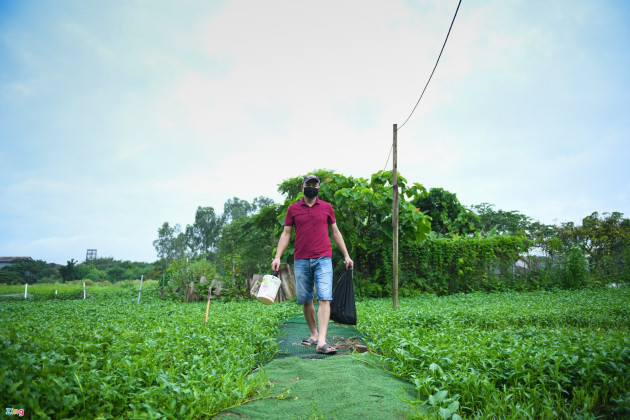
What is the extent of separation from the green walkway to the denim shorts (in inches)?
26.3

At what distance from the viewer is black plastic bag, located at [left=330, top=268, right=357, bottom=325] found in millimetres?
4738

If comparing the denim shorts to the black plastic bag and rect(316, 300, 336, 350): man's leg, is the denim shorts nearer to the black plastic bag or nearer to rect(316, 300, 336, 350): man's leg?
rect(316, 300, 336, 350): man's leg

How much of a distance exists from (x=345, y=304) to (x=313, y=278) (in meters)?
0.72

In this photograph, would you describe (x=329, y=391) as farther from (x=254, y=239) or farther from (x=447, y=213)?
(x=447, y=213)

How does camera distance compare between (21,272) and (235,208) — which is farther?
(235,208)

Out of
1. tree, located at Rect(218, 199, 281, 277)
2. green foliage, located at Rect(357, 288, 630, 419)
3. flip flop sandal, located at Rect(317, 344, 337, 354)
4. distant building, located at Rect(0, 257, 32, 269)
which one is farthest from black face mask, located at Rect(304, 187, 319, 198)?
distant building, located at Rect(0, 257, 32, 269)

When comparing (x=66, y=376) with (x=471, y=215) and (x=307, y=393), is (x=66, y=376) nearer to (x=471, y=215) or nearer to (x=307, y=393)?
(x=307, y=393)

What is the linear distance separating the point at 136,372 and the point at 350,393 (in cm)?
149

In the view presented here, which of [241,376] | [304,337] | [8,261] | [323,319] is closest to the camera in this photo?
[241,376]

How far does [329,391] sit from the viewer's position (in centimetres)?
269

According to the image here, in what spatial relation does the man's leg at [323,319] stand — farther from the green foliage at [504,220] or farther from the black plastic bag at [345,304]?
the green foliage at [504,220]

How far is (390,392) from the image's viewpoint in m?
2.64
